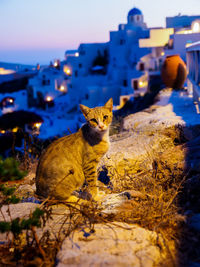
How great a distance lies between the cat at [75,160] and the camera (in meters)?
3.27

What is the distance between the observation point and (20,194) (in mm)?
4469

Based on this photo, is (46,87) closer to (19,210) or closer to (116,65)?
(116,65)

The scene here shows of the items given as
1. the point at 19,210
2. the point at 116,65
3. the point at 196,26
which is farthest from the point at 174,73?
the point at 116,65

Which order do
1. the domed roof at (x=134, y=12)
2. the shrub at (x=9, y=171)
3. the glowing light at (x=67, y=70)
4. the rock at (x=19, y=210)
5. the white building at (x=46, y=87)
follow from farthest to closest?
the domed roof at (x=134, y=12), the glowing light at (x=67, y=70), the white building at (x=46, y=87), the rock at (x=19, y=210), the shrub at (x=9, y=171)

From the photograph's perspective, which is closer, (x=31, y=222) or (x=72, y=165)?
(x=31, y=222)

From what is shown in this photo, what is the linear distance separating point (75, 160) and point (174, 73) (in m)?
10.2

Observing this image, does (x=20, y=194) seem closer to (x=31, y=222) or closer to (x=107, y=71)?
(x=31, y=222)

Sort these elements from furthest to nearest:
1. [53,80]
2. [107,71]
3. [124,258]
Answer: [53,80]
[107,71]
[124,258]

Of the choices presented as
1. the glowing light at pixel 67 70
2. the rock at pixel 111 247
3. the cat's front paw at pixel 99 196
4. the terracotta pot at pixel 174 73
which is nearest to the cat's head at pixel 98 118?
the cat's front paw at pixel 99 196

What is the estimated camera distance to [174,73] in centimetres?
1257

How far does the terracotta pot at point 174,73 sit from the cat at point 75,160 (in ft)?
31.5

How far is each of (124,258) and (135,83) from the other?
102 ft

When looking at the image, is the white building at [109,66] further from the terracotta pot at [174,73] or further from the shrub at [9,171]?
the shrub at [9,171]

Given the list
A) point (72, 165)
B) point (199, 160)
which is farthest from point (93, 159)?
point (199, 160)
